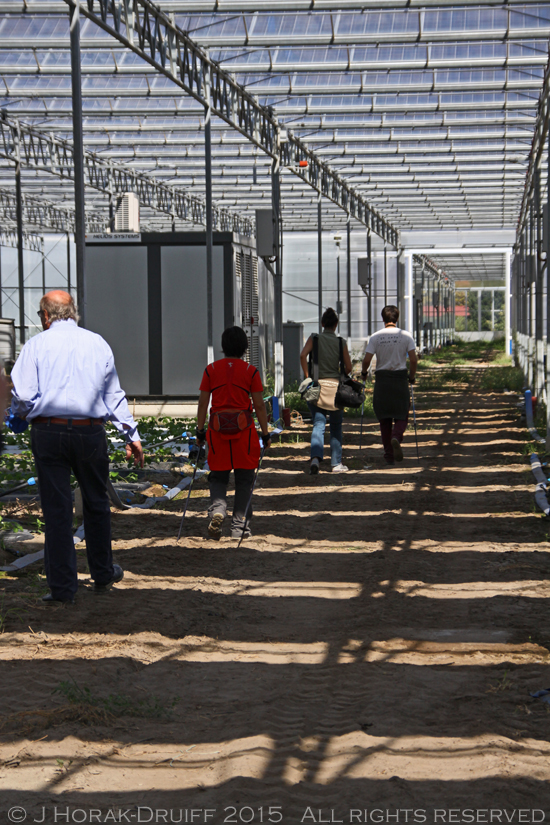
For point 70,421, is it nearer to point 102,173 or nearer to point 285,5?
point 285,5

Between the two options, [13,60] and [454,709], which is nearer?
[454,709]

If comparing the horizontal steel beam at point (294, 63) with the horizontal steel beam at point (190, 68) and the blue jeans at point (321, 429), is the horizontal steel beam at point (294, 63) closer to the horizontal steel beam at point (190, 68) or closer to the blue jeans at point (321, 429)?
the horizontal steel beam at point (190, 68)

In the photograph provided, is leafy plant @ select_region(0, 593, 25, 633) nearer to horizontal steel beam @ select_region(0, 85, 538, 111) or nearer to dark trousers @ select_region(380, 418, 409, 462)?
dark trousers @ select_region(380, 418, 409, 462)

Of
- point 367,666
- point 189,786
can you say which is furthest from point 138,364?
point 189,786

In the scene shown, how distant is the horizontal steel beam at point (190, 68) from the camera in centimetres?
1222

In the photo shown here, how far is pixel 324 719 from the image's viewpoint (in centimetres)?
420

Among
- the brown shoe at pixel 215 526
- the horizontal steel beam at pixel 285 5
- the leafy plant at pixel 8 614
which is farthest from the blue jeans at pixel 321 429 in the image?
the horizontal steel beam at pixel 285 5

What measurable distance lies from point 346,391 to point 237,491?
3499 millimetres

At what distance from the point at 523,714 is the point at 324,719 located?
87cm

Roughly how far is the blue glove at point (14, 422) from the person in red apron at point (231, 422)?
1.96m

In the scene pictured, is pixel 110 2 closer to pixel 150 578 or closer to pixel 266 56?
pixel 266 56

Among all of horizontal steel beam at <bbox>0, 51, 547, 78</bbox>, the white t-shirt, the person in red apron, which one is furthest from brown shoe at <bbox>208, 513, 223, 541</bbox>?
horizontal steel beam at <bbox>0, 51, 547, 78</bbox>

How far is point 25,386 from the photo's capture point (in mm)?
5840

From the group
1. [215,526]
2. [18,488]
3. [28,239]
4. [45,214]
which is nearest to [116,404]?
[215,526]
